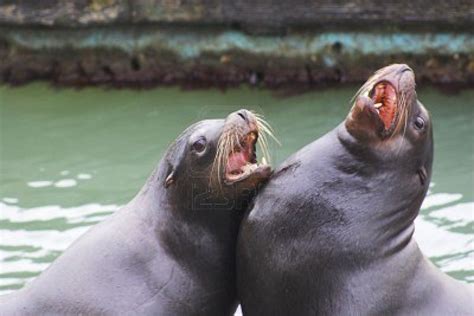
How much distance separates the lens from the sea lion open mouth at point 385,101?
444 centimetres

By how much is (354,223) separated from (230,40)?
4.75 m

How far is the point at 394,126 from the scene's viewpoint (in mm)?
4398

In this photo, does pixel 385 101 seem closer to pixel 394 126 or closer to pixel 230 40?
pixel 394 126

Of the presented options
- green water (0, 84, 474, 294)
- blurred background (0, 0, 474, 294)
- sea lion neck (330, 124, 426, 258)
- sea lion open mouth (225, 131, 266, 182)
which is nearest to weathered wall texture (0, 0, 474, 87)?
blurred background (0, 0, 474, 294)

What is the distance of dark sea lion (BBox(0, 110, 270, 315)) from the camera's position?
15.3 ft

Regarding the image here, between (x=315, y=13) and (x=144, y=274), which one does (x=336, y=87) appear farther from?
(x=144, y=274)

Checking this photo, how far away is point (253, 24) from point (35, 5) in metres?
1.80

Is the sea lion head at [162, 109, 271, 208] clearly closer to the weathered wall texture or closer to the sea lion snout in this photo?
the sea lion snout

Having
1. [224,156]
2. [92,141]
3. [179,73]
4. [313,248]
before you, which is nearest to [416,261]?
[313,248]

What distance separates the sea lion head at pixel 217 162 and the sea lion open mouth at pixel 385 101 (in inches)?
20.4

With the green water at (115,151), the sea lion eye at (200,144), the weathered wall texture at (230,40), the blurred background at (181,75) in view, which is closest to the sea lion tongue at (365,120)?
the sea lion eye at (200,144)

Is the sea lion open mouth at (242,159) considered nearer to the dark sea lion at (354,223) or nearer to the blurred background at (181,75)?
the dark sea lion at (354,223)

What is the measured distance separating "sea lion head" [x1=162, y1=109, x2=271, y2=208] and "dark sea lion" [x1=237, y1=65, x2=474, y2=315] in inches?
5.6

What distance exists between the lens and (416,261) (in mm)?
4504
